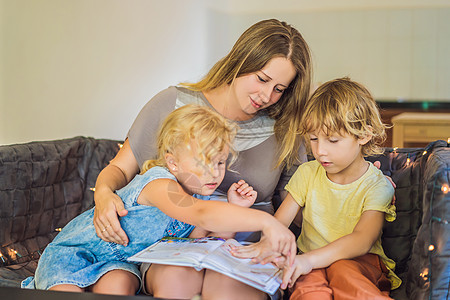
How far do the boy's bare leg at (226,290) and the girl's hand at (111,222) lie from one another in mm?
258

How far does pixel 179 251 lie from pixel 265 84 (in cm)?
56

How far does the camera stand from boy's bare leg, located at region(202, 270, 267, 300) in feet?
3.59

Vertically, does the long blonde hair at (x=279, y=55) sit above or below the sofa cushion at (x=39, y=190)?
above

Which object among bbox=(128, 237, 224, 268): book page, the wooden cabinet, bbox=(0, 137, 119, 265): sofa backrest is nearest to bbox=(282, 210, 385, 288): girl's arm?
bbox=(128, 237, 224, 268): book page

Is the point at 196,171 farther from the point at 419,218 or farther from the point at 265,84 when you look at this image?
the point at 419,218

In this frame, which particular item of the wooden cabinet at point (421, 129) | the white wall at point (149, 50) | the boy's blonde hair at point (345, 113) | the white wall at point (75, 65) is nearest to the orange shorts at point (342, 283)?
the boy's blonde hair at point (345, 113)

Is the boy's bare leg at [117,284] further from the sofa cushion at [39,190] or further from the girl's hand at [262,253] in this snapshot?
the sofa cushion at [39,190]

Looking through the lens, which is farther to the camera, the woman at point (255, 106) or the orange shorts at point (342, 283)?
the woman at point (255, 106)

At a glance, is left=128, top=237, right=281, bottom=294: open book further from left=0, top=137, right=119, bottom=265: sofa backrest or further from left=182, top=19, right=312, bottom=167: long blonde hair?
left=0, top=137, right=119, bottom=265: sofa backrest

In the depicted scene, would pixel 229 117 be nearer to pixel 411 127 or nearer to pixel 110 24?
pixel 110 24

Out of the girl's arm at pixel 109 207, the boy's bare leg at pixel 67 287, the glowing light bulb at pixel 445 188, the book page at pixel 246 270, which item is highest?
the glowing light bulb at pixel 445 188

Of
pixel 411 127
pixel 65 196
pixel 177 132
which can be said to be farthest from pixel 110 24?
pixel 411 127

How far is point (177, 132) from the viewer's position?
4.16 ft

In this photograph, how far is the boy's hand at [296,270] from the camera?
1067mm
